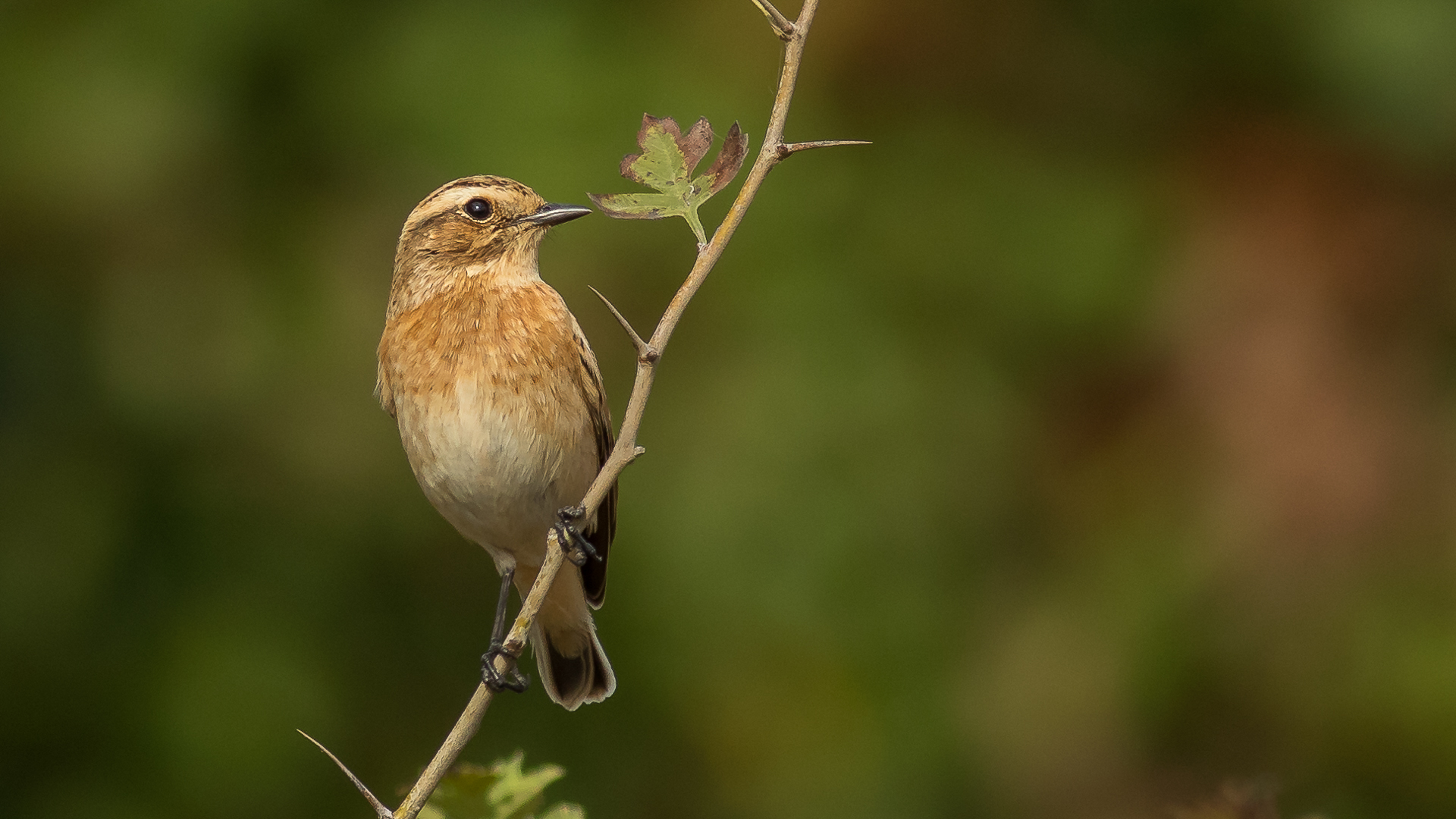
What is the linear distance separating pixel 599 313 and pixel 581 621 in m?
3.27

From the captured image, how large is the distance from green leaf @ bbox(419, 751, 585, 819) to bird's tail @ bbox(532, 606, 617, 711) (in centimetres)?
253

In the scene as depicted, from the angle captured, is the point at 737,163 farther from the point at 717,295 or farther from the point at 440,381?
the point at 717,295

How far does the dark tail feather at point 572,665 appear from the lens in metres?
5.39

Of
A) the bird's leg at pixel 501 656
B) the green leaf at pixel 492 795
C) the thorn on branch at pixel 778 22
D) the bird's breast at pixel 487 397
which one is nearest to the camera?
the thorn on branch at pixel 778 22

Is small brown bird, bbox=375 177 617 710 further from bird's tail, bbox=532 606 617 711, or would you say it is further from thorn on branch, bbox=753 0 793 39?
thorn on branch, bbox=753 0 793 39

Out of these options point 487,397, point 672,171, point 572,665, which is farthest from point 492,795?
point 572,665

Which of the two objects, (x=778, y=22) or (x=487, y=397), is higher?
(x=778, y=22)

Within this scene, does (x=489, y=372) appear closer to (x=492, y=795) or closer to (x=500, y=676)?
(x=500, y=676)

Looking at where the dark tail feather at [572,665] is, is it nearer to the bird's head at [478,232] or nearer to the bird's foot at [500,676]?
the bird's foot at [500,676]

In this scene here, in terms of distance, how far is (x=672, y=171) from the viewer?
2631 millimetres

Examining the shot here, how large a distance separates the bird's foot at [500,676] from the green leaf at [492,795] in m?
0.17

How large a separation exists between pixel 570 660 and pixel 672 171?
318 centimetres

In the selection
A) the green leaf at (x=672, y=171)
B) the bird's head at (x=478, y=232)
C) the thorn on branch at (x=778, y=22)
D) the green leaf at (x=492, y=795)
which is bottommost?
A: the green leaf at (x=492, y=795)

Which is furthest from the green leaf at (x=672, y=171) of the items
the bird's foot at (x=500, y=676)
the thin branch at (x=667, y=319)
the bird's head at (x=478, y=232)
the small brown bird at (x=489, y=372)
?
the bird's head at (x=478, y=232)
